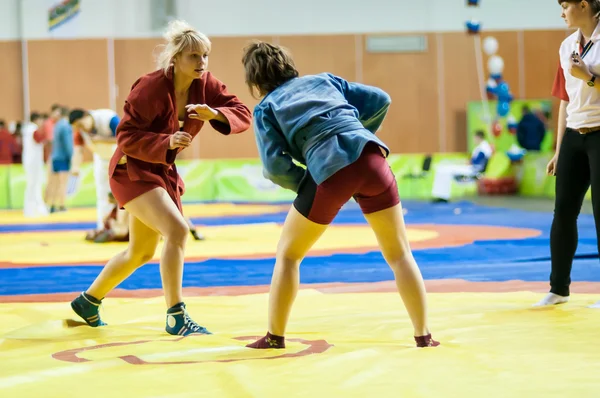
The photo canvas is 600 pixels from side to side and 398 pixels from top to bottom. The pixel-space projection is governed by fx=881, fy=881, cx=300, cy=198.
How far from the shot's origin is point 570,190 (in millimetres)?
4531

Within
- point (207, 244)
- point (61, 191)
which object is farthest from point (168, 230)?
point (61, 191)

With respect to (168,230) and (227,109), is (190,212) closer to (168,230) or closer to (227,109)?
(227,109)

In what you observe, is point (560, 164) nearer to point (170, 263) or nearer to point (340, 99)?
point (340, 99)

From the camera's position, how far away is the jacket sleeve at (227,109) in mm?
4123

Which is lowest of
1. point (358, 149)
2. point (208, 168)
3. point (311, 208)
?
point (208, 168)

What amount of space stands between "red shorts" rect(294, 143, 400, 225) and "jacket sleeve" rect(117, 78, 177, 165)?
776 mm

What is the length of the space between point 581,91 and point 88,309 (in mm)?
2681

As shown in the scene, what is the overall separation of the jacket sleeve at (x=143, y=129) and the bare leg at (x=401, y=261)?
103 cm

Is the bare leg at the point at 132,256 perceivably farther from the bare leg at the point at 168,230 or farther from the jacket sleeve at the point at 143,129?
the jacket sleeve at the point at 143,129

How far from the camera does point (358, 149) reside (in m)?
3.41

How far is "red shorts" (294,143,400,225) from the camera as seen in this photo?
136 inches

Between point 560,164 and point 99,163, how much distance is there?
18.5ft

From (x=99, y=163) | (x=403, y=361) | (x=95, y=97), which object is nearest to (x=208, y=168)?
(x=95, y=97)

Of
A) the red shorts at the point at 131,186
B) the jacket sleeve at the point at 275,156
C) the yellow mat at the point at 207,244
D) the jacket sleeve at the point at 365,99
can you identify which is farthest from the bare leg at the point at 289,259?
the yellow mat at the point at 207,244
